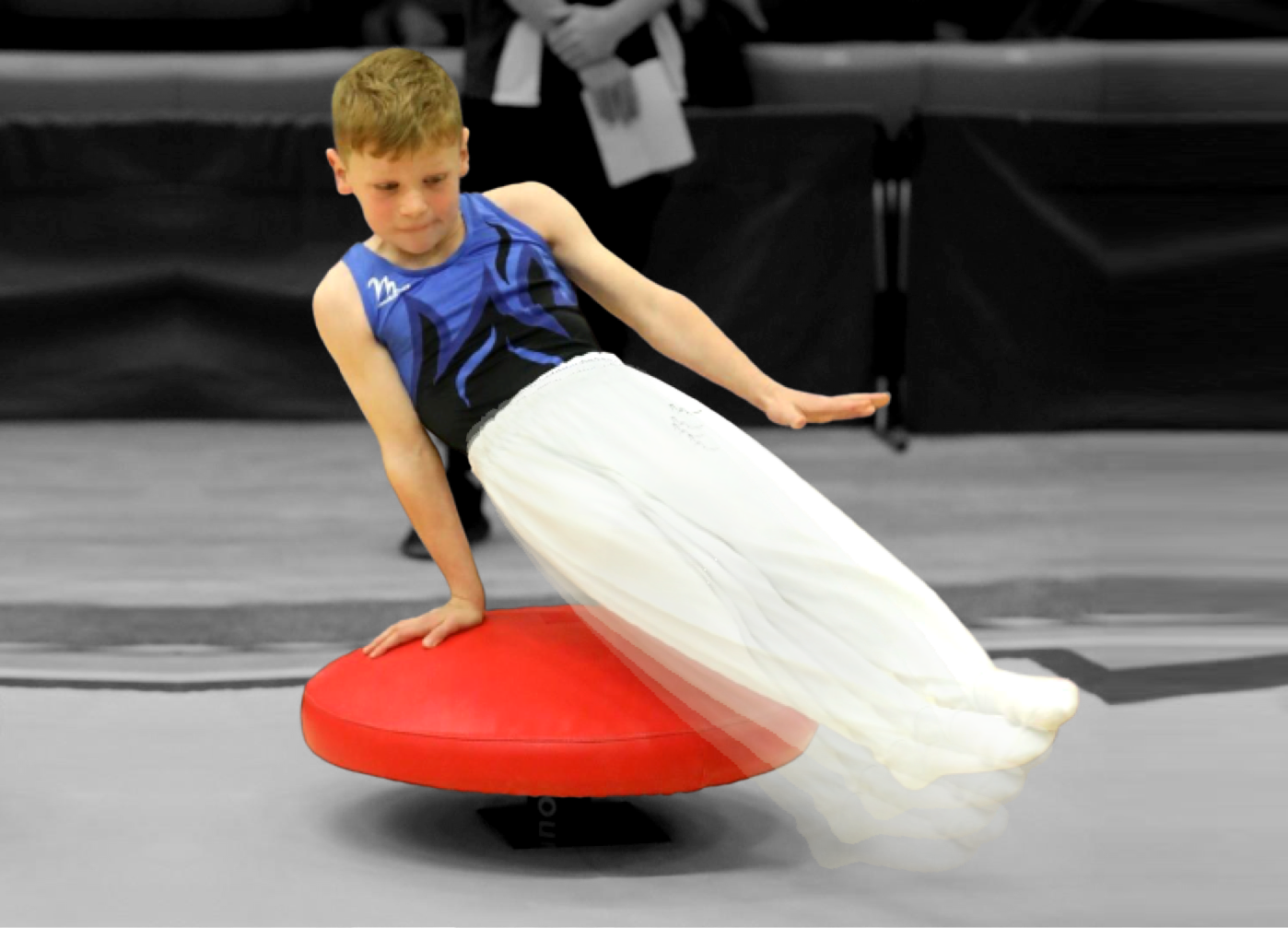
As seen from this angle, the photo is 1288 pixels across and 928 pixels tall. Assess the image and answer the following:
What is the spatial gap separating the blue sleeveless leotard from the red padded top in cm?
43

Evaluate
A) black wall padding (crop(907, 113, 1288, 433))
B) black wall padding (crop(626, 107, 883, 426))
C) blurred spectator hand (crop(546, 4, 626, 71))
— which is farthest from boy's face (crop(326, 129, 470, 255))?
black wall padding (crop(907, 113, 1288, 433))

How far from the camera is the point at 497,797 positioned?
9.53 feet

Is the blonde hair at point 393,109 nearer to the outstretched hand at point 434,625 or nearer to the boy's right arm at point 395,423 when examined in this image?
the boy's right arm at point 395,423

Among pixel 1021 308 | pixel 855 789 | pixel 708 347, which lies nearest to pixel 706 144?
pixel 1021 308

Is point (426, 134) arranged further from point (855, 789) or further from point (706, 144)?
point (706, 144)

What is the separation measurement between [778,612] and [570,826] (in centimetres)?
56

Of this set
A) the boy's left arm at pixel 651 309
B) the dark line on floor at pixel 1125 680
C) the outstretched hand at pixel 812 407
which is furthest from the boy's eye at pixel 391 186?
the dark line on floor at pixel 1125 680

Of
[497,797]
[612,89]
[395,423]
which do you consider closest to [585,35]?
A: [612,89]

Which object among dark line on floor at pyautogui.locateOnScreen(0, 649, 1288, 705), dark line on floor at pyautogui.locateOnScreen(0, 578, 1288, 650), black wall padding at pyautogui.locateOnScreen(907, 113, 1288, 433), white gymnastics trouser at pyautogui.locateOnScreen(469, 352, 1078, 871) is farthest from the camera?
black wall padding at pyautogui.locateOnScreen(907, 113, 1288, 433)

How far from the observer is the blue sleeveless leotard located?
8.86 ft

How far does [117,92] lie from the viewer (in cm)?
727

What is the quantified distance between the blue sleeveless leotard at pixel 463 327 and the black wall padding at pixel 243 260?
369cm

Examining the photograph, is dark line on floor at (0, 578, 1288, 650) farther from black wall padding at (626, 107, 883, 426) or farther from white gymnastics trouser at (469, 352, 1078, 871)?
black wall padding at (626, 107, 883, 426)

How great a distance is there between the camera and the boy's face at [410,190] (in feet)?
8.41
